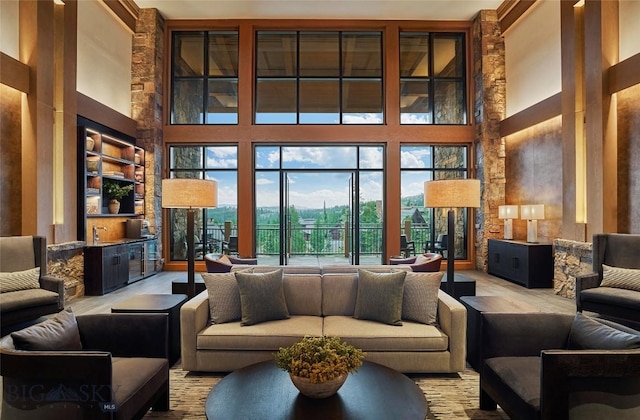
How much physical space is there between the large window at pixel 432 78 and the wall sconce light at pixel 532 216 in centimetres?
277

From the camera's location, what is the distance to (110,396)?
183 cm

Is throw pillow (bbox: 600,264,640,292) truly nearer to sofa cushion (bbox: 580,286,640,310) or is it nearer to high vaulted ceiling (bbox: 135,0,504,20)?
sofa cushion (bbox: 580,286,640,310)

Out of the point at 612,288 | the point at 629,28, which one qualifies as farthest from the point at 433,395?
the point at 629,28

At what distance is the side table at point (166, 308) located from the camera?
319cm

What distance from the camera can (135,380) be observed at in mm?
2098

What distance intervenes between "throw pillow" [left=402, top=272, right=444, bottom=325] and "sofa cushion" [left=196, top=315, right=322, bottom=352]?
831mm

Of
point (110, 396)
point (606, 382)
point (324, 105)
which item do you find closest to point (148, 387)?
point (110, 396)

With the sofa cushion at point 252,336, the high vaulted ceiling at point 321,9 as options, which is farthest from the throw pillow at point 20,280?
the high vaulted ceiling at point 321,9

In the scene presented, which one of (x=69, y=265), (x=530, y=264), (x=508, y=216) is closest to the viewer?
(x=69, y=265)

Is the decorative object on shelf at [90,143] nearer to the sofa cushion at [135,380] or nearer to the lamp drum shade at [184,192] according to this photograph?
the lamp drum shade at [184,192]

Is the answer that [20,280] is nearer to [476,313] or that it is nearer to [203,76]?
[476,313]

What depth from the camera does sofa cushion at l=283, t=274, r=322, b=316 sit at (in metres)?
3.47

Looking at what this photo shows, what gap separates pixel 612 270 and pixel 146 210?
8230mm

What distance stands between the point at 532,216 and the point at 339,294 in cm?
496
